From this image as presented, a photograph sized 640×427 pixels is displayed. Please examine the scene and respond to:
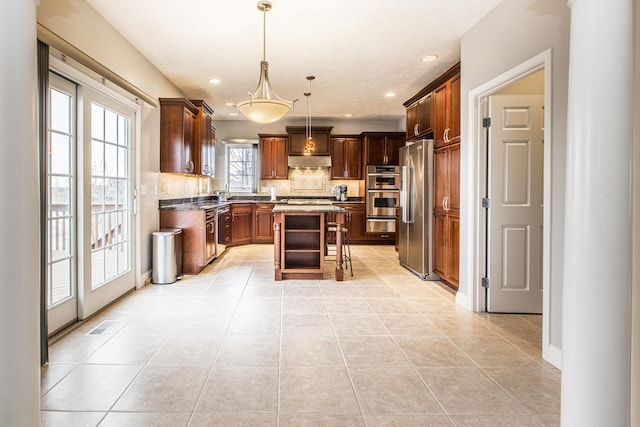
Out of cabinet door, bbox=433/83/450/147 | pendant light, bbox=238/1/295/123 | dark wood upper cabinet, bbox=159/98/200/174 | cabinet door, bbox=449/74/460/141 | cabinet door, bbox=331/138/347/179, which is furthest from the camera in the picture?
cabinet door, bbox=331/138/347/179

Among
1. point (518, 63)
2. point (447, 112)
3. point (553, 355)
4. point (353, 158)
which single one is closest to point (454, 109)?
point (447, 112)

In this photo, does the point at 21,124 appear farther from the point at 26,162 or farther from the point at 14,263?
the point at 14,263

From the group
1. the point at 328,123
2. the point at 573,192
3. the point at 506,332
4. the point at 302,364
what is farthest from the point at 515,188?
the point at 328,123

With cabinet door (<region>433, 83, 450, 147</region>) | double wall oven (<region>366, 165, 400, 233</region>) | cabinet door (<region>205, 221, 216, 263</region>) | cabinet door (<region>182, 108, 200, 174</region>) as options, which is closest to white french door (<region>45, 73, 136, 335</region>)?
cabinet door (<region>182, 108, 200, 174</region>)

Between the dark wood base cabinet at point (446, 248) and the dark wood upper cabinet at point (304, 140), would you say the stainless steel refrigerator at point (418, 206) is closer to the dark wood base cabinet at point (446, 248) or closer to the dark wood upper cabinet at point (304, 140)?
the dark wood base cabinet at point (446, 248)

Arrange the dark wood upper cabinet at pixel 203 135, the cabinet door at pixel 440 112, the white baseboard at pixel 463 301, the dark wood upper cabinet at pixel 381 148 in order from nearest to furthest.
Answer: the white baseboard at pixel 463 301, the cabinet door at pixel 440 112, the dark wood upper cabinet at pixel 203 135, the dark wood upper cabinet at pixel 381 148

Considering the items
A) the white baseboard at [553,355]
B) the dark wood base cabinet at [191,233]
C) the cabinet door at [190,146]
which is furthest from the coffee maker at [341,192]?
the white baseboard at [553,355]

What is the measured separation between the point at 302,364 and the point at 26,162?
1.83 m

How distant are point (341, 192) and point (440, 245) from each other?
3876 millimetres

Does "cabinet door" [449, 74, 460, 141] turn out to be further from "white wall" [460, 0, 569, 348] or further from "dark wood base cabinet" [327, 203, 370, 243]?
"dark wood base cabinet" [327, 203, 370, 243]

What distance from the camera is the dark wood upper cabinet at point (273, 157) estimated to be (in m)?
8.00

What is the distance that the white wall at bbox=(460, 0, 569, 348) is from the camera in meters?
2.33

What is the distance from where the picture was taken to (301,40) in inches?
150

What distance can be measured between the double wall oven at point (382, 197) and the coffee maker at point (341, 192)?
1.98 ft
